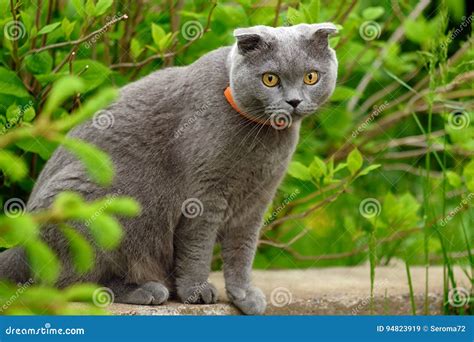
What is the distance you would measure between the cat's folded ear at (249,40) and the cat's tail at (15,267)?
3.08 feet

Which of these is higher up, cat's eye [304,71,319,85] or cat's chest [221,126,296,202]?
cat's eye [304,71,319,85]

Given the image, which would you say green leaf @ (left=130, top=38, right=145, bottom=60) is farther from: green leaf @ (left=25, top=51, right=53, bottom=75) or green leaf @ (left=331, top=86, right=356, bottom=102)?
green leaf @ (left=331, top=86, right=356, bottom=102)

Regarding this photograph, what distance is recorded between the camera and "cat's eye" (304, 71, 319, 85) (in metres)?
2.01

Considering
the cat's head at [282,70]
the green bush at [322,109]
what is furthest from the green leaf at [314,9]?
the cat's head at [282,70]

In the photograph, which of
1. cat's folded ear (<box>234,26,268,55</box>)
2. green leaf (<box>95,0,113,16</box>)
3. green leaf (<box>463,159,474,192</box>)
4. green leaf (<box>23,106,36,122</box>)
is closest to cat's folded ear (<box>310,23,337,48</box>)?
cat's folded ear (<box>234,26,268,55</box>)

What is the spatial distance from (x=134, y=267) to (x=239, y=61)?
74 cm

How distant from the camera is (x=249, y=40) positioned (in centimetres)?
201

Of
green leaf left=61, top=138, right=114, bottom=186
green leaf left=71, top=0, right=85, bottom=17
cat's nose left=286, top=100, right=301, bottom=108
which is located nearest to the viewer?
green leaf left=61, top=138, right=114, bottom=186

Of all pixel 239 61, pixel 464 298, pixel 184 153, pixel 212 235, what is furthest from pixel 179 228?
pixel 464 298

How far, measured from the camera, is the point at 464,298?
2.52 metres

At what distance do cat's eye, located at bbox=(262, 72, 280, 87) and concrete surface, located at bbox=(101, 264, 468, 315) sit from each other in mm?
744

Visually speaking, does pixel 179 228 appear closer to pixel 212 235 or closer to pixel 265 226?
pixel 212 235

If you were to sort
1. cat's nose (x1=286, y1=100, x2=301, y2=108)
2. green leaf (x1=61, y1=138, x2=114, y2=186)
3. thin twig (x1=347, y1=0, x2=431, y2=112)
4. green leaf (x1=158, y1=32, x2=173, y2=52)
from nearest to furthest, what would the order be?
green leaf (x1=61, y1=138, x2=114, y2=186)
cat's nose (x1=286, y1=100, x2=301, y2=108)
green leaf (x1=158, y1=32, x2=173, y2=52)
thin twig (x1=347, y1=0, x2=431, y2=112)

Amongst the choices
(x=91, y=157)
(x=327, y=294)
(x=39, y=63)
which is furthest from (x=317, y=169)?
(x=91, y=157)
